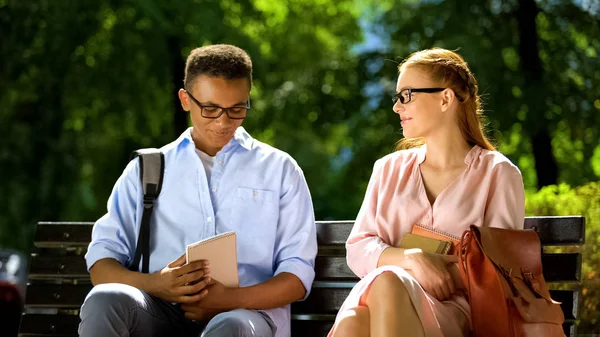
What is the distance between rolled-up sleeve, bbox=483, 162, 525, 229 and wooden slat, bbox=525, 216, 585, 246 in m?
0.26

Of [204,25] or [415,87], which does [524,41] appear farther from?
[415,87]

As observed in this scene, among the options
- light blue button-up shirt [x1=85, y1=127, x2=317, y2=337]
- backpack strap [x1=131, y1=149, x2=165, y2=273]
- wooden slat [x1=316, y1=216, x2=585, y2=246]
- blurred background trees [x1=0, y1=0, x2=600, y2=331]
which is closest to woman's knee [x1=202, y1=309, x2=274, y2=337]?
light blue button-up shirt [x1=85, y1=127, x2=317, y2=337]

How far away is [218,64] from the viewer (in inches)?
183

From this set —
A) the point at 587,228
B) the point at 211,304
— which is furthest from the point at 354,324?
the point at 587,228

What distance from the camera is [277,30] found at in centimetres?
1861

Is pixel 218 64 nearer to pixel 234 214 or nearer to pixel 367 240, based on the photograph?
pixel 234 214

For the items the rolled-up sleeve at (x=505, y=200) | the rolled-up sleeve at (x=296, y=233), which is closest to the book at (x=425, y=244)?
the rolled-up sleeve at (x=505, y=200)

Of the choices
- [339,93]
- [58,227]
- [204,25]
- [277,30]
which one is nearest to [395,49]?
[339,93]

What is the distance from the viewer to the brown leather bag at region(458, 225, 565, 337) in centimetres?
369

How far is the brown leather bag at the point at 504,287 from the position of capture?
3.69m

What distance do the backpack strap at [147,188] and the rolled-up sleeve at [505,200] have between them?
1559 millimetres

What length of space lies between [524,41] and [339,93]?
2600 mm

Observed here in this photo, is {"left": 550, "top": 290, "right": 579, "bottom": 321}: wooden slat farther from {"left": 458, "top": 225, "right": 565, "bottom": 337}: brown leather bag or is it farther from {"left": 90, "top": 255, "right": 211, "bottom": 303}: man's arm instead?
{"left": 90, "top": 255, "right": 211, "bottom": 303}: man's arm

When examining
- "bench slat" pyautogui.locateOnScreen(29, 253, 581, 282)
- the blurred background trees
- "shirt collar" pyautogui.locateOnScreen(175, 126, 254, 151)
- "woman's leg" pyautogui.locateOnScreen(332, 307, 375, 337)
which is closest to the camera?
"woman's leg" pyautogui.locateOnScreen(332, 307, 375, 337)
